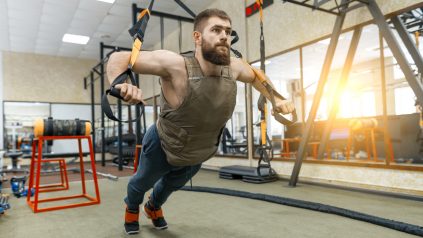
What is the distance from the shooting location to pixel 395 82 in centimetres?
1041

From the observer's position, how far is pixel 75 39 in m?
8.54

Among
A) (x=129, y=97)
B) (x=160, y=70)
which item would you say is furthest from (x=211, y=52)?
(x=129, y=97)

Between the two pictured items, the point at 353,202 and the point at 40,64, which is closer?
the point at 353,202

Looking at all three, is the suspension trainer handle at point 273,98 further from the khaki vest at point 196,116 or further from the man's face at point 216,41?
the man's face at point 216,41

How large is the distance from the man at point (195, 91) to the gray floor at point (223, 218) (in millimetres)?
683

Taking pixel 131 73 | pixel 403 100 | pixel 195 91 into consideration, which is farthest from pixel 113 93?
pixel 403 100

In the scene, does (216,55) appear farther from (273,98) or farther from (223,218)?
(223,218)

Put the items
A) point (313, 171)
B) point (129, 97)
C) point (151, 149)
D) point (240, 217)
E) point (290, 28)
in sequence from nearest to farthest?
point (129, 97), point (151, 149), point (240, 217), point (313, 171), point (290, 28)

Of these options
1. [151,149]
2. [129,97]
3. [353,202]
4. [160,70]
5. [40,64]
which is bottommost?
[353,202]

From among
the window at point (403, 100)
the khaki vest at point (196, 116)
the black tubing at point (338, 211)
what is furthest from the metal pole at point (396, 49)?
the window at point (403, 100)

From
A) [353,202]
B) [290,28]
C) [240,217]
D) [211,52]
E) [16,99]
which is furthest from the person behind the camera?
[16,99]

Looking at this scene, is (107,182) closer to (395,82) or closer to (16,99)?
(16,99)

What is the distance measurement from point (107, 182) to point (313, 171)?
125 inches

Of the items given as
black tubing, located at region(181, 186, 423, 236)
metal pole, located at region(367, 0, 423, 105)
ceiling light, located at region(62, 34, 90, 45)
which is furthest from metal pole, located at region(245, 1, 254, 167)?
ceiling light, located at region(62, 34, 90, 45)
